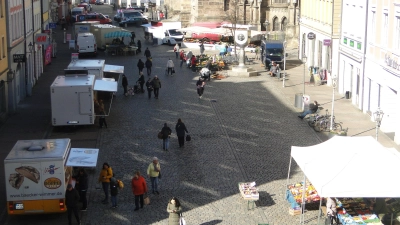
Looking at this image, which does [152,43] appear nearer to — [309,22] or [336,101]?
[309,22]

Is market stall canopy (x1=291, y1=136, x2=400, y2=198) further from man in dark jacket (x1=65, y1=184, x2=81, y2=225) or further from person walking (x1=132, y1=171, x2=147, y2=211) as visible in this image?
man in dark jacket (x1=65, y1=184, x2=81, y2=225)

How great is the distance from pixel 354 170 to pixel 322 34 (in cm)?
3309

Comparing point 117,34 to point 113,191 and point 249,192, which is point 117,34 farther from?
point 249,192

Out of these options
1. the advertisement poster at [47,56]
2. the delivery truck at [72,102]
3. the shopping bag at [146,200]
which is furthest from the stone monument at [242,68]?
the shopping bag at [146,200]

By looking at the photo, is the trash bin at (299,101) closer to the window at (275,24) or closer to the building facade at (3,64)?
the building facade at (3,64)

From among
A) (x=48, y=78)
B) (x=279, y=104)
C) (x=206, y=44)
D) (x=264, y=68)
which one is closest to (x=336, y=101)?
(x=279, y=104)

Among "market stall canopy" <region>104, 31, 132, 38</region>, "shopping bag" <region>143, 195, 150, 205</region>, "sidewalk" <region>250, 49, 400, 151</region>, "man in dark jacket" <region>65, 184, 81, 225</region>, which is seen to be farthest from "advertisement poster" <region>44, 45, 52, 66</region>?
"man in dark jacket" <region>65, 184, 81, 225</region>

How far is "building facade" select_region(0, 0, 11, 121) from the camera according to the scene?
1366 inches

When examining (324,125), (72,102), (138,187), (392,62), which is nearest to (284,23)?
(392,62)

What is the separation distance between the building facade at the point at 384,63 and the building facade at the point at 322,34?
352 cm

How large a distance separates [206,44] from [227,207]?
4888cm

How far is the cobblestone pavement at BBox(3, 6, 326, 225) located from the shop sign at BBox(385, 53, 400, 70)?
4.24 metres

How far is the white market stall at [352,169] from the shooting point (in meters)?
17.8

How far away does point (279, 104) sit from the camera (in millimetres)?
38375
